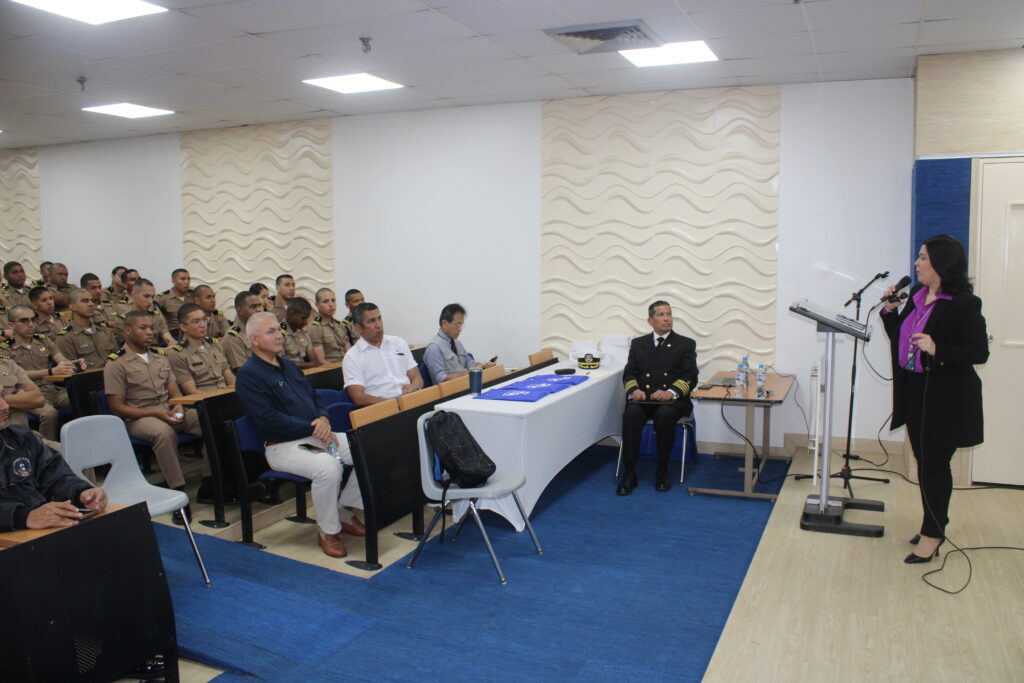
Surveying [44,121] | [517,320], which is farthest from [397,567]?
[44,121]

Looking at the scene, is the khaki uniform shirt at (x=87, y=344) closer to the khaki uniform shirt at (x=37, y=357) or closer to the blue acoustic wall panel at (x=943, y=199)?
the khaki uniform shirt at (x=37, y=357)

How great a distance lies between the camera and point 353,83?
21.1 feet

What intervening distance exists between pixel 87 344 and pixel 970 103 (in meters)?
7.18

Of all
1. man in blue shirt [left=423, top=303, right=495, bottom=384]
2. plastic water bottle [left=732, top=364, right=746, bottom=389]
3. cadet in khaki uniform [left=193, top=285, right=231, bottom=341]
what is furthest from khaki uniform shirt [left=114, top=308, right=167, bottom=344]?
plastic water bottle [left=732, top=364, right=746, bottom=389]

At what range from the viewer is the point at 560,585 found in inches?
157

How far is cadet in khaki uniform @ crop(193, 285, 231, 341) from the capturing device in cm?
745

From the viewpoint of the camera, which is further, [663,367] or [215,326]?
[215,326]

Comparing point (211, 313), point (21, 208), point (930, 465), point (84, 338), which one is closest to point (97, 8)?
point (84, 338)

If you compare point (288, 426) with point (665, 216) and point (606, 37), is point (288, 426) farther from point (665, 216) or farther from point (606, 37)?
point (665, 216)

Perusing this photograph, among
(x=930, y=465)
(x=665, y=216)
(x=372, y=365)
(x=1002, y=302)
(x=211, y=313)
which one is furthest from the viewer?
(x=211, y=313)

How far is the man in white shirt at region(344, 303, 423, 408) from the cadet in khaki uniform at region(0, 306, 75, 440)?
203 centimetres

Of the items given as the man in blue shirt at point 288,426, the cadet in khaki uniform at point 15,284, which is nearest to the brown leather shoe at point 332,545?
the man in blue shirt at point 288,426

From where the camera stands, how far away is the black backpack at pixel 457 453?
13.4 feet

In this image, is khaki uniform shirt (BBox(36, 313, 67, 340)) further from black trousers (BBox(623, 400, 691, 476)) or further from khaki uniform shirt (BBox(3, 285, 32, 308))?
black trousers (BBox(623, 400, 691, 476))
